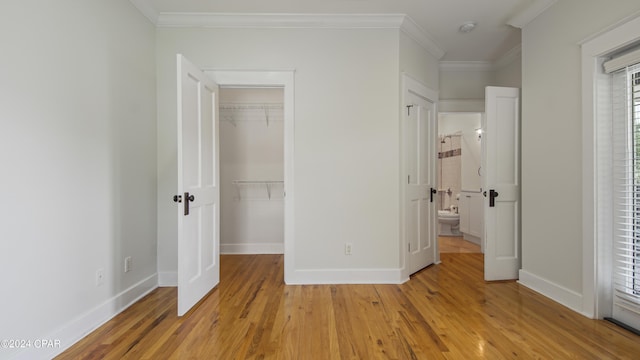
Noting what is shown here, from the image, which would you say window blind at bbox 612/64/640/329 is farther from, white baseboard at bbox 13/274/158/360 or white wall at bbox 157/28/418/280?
white baseboard at bbox 13/274/158/360

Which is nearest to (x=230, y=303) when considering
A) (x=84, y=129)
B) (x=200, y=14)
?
(x=84, y=129)

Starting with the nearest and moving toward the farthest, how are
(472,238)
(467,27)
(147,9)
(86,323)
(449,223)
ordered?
(86,323)
(147,9)
(467,27)
(472,238)
(449,223)

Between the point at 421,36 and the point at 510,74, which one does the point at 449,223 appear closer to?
the point at 510,74

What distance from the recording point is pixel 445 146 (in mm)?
6016

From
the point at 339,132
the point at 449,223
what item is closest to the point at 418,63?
the point at 339,132

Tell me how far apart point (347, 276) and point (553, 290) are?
1831mm

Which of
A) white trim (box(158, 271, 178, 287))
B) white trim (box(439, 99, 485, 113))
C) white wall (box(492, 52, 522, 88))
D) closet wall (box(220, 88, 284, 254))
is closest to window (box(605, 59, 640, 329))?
white wall (box(492, 52, 522, 88))

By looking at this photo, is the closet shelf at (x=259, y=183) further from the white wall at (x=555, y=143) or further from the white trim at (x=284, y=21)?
the white wall at (x=555, y=143)

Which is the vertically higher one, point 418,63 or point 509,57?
point 509,57

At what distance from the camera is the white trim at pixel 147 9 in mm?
2553

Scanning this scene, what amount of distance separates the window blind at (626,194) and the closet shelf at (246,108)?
137 inches

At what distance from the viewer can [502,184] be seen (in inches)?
120

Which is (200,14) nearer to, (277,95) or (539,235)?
(277,95)

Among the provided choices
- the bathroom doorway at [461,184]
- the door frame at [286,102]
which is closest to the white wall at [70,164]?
the door frame at [286,102]
